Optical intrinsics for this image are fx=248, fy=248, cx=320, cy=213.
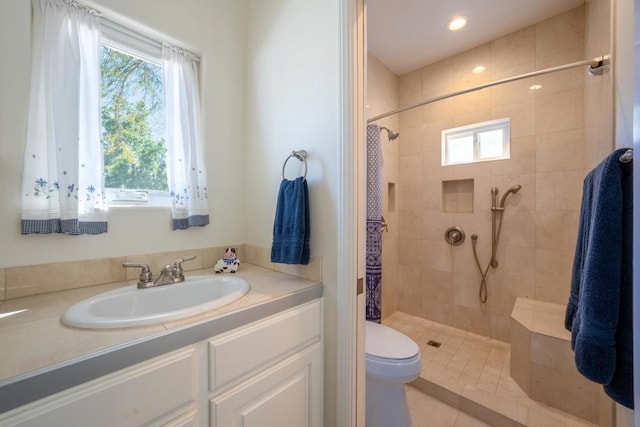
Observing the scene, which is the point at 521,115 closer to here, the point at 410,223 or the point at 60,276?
the point at 410,223

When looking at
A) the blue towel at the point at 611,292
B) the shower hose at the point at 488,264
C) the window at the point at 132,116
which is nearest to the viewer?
the blue towel at the point at 611,292

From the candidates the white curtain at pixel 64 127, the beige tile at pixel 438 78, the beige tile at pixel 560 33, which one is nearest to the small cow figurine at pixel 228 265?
the white curtain at pixel 64 127

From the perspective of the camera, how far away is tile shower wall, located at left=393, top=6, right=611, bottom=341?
73.9 inches

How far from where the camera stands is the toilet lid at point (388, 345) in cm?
131

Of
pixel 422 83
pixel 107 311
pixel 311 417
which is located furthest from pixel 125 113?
pixel 422 83

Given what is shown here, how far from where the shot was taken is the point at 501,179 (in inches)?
84.7

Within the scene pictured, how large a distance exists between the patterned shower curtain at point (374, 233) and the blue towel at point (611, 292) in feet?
3.65

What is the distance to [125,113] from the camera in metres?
1.26

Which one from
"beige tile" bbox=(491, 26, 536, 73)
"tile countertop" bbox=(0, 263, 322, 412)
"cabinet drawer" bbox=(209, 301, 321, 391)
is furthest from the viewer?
"beige tile" bbox=(491, 26, 536, 73)

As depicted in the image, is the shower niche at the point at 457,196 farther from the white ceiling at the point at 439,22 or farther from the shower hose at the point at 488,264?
the white ceiling at the point at 439,22

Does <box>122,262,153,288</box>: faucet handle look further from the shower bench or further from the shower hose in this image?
the shower hose

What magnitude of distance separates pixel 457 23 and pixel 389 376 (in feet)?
8.32

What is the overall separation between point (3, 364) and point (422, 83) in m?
3.14

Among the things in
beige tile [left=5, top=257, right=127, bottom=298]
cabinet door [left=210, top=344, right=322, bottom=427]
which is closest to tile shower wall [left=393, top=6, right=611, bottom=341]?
cabinet door [left=210, top=344, right=322, bottom=427]
